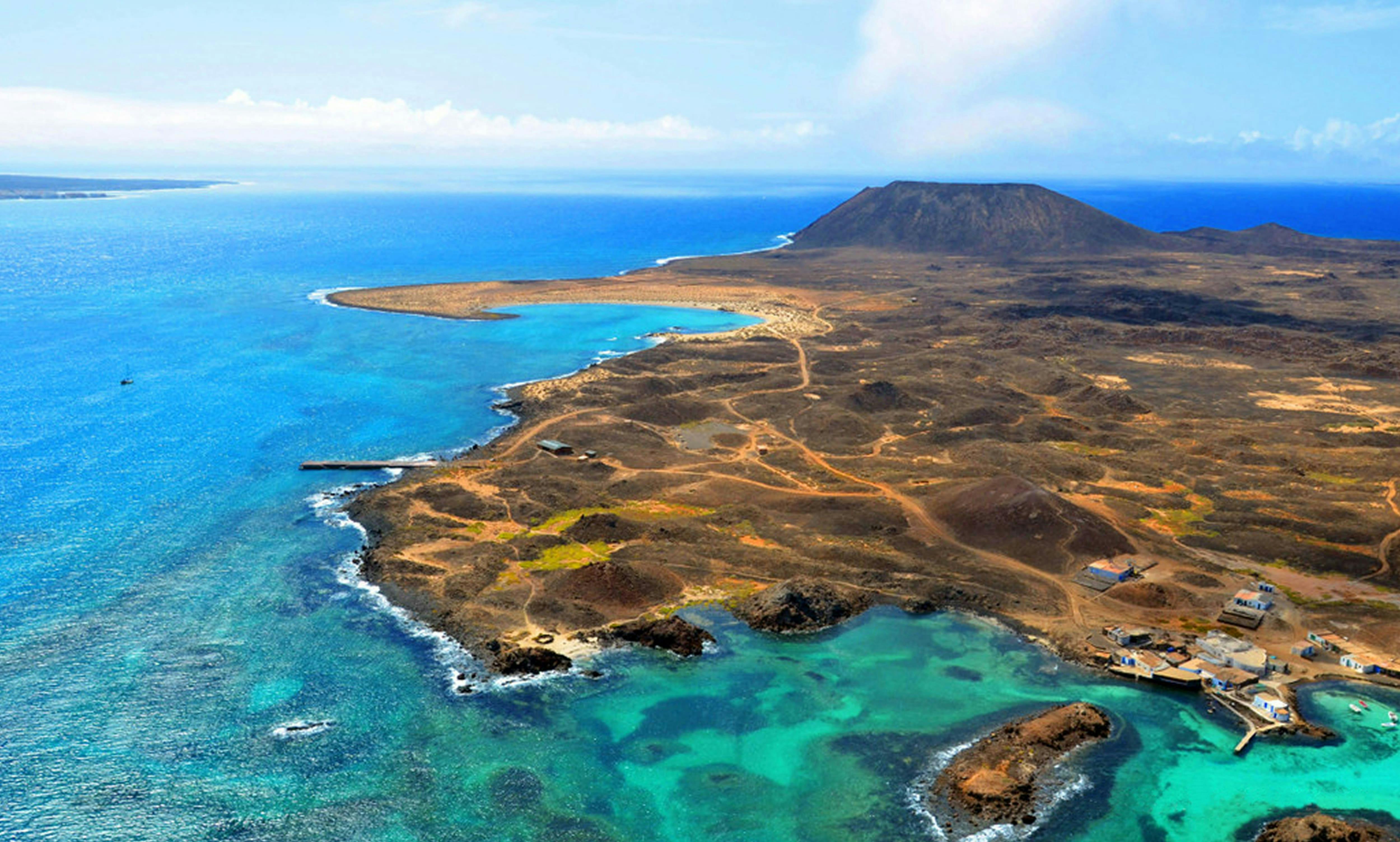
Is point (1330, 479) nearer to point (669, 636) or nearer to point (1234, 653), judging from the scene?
point (1234, 653)

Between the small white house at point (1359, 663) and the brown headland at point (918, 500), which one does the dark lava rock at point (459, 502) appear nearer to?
the brown headland at point (918, 500)

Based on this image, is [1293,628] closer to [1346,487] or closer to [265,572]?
[1346,487]

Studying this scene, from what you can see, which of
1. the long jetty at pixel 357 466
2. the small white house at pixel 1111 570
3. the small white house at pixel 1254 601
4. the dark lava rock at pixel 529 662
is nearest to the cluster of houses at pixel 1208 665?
the small white house at pixel 1254 601

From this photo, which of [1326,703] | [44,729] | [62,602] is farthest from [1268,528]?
[62,602]

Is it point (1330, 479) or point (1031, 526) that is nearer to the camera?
point (1031, 526)

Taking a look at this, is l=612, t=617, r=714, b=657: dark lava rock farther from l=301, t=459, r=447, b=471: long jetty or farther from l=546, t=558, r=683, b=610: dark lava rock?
l=301, t=459, r=447, b=471: long jetty

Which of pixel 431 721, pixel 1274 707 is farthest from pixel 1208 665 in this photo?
pixel 431 721

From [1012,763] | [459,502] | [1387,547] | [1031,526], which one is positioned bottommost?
[1012,763]
